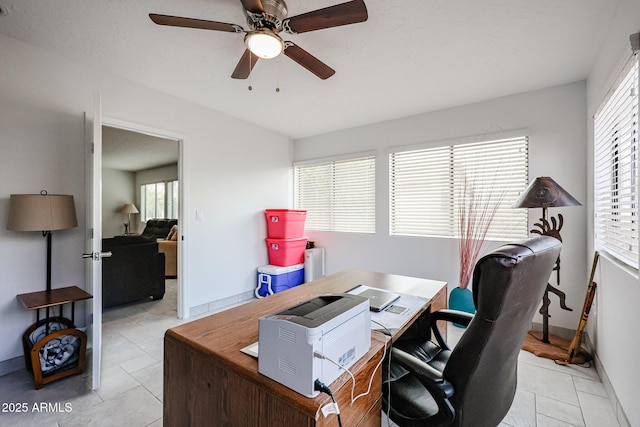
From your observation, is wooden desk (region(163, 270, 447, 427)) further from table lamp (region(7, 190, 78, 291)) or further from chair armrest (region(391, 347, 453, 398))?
table lamp (region(7, 190, 78, 291))

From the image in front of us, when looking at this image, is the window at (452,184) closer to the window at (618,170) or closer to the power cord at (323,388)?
the window at (618,170)

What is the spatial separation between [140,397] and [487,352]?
6.93 feet

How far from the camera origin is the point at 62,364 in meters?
2.00

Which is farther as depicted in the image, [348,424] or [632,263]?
[632,263]

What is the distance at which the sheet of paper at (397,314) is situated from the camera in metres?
1.20

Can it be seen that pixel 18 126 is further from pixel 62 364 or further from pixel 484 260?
pixel 484 260

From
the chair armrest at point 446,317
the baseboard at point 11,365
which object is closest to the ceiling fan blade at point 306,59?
the chair armrest at point 446,317

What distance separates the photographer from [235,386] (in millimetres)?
905

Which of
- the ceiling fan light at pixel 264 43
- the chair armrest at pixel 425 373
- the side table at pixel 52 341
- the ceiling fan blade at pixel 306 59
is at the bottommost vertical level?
the side table at pixel 52 341

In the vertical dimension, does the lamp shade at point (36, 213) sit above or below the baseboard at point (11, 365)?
above

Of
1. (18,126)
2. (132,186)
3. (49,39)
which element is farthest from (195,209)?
(132,186)

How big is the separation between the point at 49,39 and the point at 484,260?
3.12m

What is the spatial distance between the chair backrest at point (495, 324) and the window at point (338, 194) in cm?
288

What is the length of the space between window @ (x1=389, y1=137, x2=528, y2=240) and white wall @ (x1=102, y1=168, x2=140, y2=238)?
781 cm
